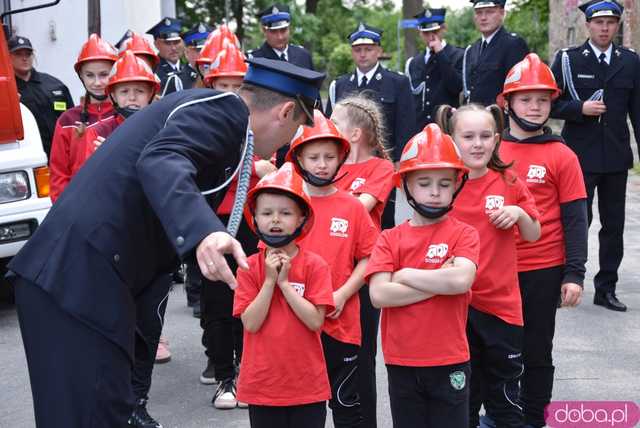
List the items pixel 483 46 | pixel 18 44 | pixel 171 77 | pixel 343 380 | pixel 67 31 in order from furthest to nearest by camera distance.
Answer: pixel 67 31 → pixel 18 44 → pixel 483 46 → pixel 171 77 → pixel 343 380

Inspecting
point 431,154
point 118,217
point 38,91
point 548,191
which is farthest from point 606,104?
point 118,217

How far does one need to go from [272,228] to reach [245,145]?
96 cm

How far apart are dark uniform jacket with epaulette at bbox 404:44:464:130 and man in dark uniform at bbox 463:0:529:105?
927mm

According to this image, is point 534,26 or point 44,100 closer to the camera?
point 44,100

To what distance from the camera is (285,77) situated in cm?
311

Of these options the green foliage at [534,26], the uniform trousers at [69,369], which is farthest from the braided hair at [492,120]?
the green foliage at [534,26]

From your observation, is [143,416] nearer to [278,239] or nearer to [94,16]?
[278,239]

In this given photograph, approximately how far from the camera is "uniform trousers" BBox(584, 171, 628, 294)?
7770 mm

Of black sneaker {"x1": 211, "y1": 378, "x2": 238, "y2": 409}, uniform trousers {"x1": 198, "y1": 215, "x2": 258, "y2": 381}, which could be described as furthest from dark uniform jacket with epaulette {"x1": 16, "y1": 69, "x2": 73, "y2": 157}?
black sneaker {"x1": 211, "y1": 378, "x2": 238, "y2": 409}

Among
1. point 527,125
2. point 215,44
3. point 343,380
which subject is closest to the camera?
point 343,380

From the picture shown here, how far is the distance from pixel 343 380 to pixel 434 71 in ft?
19.9

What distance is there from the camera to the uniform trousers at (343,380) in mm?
4383

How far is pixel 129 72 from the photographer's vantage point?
5477 mm

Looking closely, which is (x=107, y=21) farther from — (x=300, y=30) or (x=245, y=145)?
(x=300, y=30)
